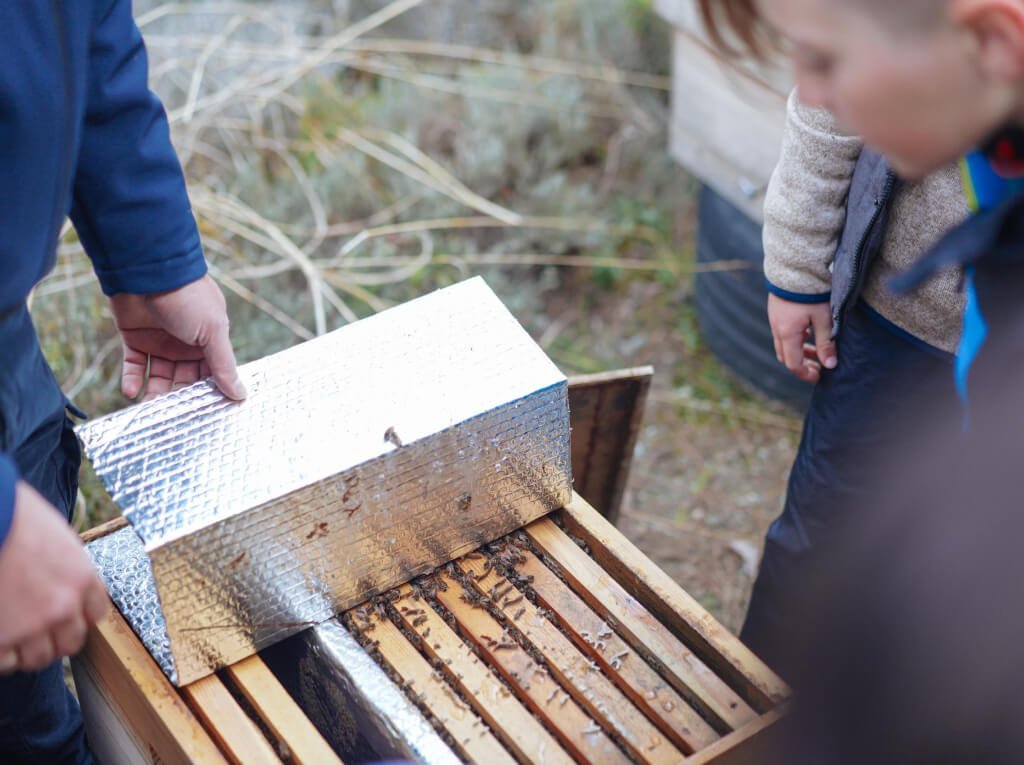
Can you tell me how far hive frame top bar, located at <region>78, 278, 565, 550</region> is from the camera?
1103 millimetres

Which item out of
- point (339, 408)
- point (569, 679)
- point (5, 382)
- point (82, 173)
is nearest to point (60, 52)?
point (82, 173)

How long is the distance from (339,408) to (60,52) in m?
0.50

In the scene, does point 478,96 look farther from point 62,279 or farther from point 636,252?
point 62,279

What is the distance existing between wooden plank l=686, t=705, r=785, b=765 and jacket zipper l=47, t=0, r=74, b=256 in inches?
36.9

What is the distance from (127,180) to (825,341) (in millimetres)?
1029

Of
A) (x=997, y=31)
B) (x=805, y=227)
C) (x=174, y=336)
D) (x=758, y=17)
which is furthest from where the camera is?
(x=805, y=227)

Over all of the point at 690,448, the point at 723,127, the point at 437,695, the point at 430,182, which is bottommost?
the point at 690,448

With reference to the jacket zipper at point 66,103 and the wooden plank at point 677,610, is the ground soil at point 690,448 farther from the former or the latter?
the jacket zipper at point 66,103

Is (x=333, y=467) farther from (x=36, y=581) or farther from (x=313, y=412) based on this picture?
(x=36, y=581)

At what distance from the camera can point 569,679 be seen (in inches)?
45.7

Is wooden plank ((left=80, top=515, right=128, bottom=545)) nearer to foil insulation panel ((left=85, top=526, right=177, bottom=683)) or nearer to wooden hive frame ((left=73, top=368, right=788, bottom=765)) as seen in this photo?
foil insulation panel ((left=85, top=526, right=177, bottom=683))

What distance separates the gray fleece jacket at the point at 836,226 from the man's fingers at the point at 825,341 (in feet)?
0.09

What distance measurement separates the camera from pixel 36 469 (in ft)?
4.24

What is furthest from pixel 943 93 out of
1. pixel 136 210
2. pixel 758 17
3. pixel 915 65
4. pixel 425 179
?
pixel 425 179
